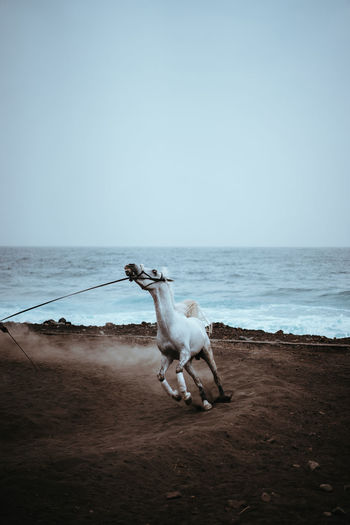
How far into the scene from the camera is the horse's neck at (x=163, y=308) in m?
4.20

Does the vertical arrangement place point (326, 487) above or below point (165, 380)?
below

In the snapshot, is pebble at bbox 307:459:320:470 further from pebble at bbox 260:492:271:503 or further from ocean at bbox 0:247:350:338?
ocean at bbox 0:247:350:338

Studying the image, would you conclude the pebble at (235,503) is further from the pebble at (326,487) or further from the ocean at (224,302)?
the ocean at (224,302)

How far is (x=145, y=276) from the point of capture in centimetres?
409

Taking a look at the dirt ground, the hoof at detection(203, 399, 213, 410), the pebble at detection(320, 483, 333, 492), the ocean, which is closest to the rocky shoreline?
the dirt ground

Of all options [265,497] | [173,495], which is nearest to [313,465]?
[265,497]

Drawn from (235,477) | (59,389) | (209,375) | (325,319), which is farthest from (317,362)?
(325,319)

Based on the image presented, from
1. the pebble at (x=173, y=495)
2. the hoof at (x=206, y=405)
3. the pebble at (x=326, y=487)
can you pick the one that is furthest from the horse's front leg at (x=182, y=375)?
the pebble at (x=326, y=487)

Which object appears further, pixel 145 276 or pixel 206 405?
pixel 206 405

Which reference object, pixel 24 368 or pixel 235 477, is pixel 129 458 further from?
pixel 24 368

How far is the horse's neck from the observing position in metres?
4.20

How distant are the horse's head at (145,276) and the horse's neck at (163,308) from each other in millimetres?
76

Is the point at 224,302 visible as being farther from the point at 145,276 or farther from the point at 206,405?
the point at 145,276

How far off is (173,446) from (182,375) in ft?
2.78
